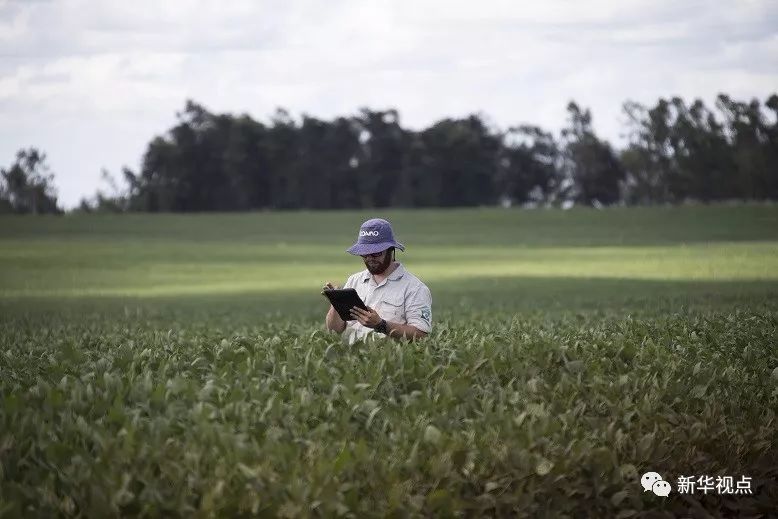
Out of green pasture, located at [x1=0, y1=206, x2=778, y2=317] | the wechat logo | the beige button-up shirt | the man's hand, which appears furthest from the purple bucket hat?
green pasture, located at [x1=0, y1=206, x2=778, y2=317]

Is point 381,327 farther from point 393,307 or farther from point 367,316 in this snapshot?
point 393,307

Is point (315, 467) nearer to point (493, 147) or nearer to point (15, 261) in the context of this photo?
point (15, 261)

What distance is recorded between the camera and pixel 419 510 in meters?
6.30

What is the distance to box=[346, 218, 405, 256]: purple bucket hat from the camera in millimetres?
9961

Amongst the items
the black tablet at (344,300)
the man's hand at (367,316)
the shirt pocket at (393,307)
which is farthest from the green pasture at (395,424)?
the shirt pocket at (393,307)

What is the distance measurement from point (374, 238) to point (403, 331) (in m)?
0.74

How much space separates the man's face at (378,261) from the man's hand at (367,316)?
0.65 metres

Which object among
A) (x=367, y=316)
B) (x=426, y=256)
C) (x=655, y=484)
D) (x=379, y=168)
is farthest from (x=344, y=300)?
(x=379, y=168)

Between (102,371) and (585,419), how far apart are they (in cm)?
315

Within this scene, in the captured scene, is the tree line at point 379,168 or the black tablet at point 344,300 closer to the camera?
the black tablet at point 344,300

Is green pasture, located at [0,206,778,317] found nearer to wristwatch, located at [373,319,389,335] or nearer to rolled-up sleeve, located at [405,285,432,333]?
rolled-up sleeve, located at [405,285,432,333]

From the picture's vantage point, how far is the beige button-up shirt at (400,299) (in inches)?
402

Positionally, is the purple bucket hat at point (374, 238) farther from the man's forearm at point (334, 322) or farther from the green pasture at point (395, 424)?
the green pasture at point (395, 424)

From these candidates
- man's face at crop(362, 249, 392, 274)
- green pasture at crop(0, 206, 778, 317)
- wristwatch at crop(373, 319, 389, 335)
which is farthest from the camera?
green pasture at crop(0, 206, 778, 317)
